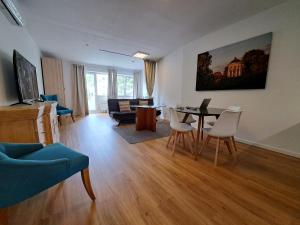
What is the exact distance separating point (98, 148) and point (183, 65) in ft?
11.1

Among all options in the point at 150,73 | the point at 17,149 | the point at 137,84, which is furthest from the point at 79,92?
the point at 17,149

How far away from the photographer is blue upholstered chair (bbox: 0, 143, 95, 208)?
77cm

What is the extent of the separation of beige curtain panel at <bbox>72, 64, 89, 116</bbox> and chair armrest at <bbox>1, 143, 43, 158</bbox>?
5.10 m

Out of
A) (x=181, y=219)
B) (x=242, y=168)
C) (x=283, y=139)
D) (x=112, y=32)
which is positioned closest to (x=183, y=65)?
(x=112, y=32)

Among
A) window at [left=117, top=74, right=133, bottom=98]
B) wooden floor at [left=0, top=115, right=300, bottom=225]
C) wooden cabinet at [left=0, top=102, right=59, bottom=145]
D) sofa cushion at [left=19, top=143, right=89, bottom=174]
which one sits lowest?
wooden floor at [left=0, top=115, right=300, bottom=225]

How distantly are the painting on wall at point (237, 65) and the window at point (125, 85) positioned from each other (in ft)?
15.2

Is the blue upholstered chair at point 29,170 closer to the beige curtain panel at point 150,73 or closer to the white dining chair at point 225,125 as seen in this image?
the white dining chair at point 225,125

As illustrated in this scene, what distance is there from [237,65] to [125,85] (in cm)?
558

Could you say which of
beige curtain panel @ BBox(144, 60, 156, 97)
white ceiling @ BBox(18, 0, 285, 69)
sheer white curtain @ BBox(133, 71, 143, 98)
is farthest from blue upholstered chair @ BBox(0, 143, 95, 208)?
sheer white curtain @ BBox(133, 71, 143, 98)

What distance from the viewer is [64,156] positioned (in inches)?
45.2

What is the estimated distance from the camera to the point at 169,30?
9.87ft

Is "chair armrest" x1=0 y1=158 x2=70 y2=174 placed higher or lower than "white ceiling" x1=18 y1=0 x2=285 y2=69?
lower

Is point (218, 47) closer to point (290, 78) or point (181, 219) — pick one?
point (290, 78)

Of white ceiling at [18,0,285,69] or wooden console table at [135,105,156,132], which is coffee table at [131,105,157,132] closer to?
wooden console table at [135,105,156,132]
